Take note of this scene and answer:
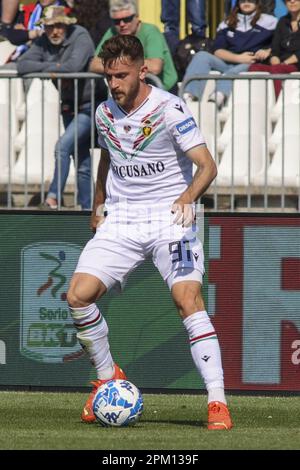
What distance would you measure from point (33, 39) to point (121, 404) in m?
6.88

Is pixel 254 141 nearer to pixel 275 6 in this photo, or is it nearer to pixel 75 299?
pixel 275 6

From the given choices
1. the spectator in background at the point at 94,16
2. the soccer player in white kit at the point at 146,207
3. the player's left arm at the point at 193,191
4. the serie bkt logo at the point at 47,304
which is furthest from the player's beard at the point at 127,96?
the spectator in background at the point at 94,16

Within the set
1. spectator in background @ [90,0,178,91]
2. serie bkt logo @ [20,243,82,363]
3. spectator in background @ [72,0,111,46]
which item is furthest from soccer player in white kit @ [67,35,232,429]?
spectator in background @ [72,0,111,46]

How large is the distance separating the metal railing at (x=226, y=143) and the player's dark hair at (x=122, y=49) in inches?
130

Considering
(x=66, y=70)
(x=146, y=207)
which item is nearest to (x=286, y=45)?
(x=66, y=70)

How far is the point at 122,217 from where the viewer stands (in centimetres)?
949

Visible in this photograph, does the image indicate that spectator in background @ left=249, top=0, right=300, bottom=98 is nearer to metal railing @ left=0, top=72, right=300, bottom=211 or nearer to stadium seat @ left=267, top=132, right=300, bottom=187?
metal railing @ left=0, top=72, right=300, bottom=211

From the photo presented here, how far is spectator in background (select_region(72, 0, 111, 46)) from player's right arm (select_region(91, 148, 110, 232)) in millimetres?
5481

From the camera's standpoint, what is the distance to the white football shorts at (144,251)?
30.2 ft

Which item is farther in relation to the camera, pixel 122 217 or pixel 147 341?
pixel 147 341

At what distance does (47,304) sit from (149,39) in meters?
2.89

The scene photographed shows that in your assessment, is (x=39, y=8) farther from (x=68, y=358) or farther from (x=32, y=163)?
(x=68, y=358)

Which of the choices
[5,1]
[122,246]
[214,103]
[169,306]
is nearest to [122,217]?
[122,246]

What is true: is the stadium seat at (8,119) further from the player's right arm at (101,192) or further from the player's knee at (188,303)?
the player's knee at (188,303)
